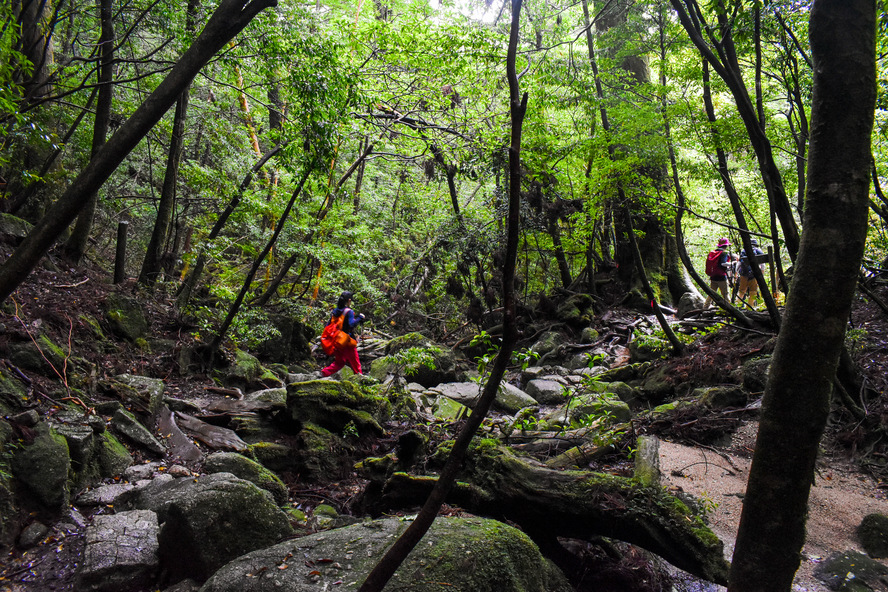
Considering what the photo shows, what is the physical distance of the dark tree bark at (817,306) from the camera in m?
1.75

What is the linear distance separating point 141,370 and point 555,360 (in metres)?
8.90

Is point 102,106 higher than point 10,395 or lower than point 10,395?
higher

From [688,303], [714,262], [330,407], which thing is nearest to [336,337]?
[330,407]

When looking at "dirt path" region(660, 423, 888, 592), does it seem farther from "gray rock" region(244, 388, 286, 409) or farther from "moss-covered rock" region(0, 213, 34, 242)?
"moss-covered rock" region(0, 213, 34, 242)

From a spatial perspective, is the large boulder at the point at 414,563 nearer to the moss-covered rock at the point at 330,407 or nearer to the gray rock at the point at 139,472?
the gray rock at the point at 139,472

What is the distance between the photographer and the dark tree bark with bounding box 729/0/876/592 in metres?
1.75

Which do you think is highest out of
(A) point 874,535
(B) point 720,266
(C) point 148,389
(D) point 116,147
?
(B) point 720,266

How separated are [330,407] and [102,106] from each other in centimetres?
646

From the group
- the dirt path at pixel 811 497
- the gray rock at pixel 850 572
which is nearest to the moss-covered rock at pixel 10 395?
the dirt path at pixel 811 497

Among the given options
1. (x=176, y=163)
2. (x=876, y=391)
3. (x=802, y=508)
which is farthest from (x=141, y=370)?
(x=876, y=391)

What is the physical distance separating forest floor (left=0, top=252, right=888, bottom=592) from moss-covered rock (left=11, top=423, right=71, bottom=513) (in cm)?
25

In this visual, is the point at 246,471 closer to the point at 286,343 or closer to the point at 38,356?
the point at 38,356

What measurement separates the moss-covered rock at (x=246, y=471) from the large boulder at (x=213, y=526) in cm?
90

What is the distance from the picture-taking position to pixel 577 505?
3.29 m
